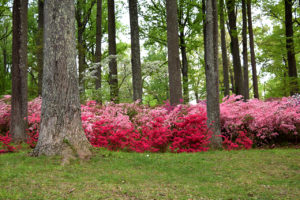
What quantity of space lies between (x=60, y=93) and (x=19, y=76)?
3600mm

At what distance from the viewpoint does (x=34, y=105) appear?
9828 millimetres

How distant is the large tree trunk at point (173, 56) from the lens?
9219 millimetres

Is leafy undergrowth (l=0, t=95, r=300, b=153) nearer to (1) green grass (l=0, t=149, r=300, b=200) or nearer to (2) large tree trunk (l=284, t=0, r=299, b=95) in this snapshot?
(1) green grass (l=0, t=149, r=300, b=200)

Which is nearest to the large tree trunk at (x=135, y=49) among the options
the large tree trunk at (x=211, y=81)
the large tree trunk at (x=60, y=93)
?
the large tree trunk at (x=211, y=81)

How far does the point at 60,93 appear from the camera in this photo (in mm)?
5117

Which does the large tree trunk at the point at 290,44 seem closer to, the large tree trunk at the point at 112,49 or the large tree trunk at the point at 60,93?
the large tree trunk at the point at 112,49

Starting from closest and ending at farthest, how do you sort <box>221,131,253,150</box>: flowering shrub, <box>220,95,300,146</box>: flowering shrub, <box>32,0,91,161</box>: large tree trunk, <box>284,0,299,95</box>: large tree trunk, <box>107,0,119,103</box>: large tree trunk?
<box>32,0,91,161</box>: large tree trunk → <box>221,131,253,150</box>: flowering shrub → <box>220,95,300,146</box>: flowering shrub → <box>107,0,119,103</box>: large tree trunk → <box>284,0,299,95</box>: large tree trunk

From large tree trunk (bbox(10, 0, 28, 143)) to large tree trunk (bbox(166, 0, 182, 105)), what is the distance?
4.70 m

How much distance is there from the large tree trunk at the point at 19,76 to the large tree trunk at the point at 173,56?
470cm

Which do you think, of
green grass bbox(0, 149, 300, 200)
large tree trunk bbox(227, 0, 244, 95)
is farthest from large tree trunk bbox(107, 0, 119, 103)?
green grass bbox(0, 149, 300, 200)

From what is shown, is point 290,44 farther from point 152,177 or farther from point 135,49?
point 152,177

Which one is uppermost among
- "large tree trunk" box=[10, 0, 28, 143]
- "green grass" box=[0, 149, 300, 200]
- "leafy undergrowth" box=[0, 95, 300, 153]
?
"large tree trunk" box=[10, 0, 28, 143]

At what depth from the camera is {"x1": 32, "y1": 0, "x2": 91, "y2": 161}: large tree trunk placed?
5059 millimetres

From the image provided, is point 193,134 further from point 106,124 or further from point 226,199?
point 226,199
